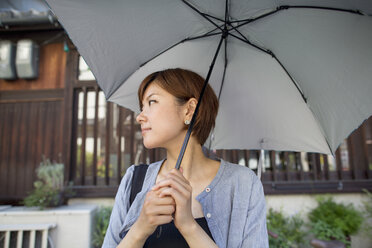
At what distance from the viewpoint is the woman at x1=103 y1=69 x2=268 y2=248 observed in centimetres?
115

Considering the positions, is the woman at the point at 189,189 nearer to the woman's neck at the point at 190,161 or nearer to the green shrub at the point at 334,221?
the woman's neck at the point at 190,161

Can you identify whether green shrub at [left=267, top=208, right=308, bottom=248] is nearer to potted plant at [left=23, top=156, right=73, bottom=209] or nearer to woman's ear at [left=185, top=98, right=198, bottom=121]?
woman's ear at [left=185, top=98, right=198, bottom=121]

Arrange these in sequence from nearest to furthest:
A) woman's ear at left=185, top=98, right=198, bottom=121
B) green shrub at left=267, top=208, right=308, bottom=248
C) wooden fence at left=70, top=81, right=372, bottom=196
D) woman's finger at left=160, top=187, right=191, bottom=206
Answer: woman's finger at left=160, top=187, right=191, bottom=206 → woman's ear at left=185, top=98, right=198, bottom=121 → green shrub at left=267, top=208, right=308, bottom=248 → wooden fence at left=70, top=81, right=372, bottom=196

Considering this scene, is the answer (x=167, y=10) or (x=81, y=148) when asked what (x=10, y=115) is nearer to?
(x=81, y=148)

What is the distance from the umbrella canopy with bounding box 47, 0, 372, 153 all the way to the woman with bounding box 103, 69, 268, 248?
0.29 m

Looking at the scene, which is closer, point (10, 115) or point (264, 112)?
point (264, 112)

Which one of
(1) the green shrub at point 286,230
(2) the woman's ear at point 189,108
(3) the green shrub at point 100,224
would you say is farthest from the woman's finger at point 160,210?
(1) the green shrub at point 286,230

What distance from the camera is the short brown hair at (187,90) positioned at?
1358 mm

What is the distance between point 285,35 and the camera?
1.37 m

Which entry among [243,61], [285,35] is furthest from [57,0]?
[285,35]

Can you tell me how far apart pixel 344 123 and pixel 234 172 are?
0.76 m

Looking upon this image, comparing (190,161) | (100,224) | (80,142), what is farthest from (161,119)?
(80,142)

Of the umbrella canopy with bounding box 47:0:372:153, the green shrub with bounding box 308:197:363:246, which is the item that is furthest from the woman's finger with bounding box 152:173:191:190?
the green shrub with bounding box 308:197:363:246

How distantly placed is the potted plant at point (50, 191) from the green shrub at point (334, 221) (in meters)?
3.71
